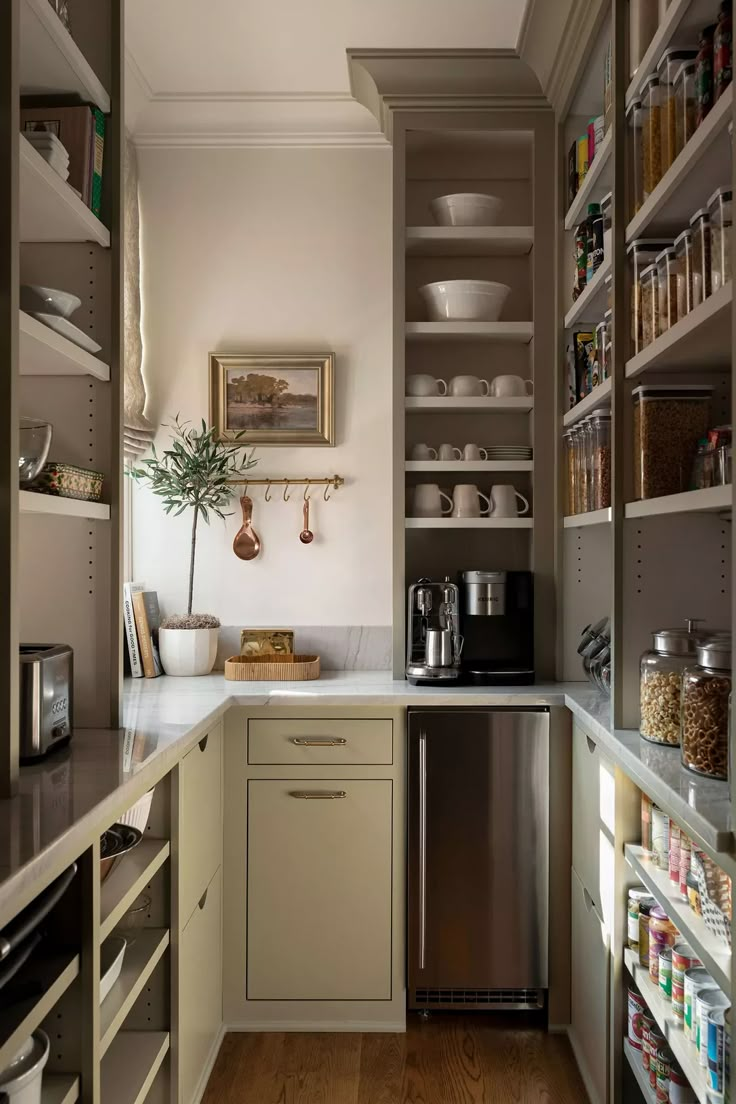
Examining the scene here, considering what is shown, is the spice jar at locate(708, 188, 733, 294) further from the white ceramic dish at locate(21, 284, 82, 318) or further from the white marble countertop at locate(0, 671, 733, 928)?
the white ceramic dish at locate(21, 284, 82, 318)

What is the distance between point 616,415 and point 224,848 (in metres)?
1.57

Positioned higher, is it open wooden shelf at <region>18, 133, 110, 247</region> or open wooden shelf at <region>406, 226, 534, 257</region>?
open wooden shelf at <region>406, 226, 534, 257</region>

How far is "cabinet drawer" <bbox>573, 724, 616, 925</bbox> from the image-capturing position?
196 cm

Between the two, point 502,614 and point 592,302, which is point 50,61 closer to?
point 592,302

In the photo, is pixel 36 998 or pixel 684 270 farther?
pixel 684 270

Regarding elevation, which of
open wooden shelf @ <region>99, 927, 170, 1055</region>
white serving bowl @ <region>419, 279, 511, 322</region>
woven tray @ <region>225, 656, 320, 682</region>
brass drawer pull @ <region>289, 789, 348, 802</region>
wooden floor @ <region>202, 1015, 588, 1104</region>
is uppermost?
white serving bowl @ <region>419, 279, 511, 322</region>

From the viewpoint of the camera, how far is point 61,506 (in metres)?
1.71

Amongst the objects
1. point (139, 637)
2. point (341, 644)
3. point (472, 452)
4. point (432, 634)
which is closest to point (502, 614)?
point (432, 634)

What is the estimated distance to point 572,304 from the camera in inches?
109

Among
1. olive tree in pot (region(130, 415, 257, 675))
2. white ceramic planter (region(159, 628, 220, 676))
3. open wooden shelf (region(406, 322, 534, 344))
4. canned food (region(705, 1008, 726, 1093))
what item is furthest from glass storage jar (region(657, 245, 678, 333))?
white ceramic planter (region(159, 628, 220, 676))

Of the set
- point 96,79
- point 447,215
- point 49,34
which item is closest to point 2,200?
point 49,34

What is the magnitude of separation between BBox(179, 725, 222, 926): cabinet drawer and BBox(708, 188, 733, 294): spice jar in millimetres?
1463

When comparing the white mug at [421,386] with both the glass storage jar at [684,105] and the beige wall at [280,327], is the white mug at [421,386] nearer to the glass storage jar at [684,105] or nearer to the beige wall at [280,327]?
the beige wall at [280,327]

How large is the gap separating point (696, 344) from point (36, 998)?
1549 millimetres
